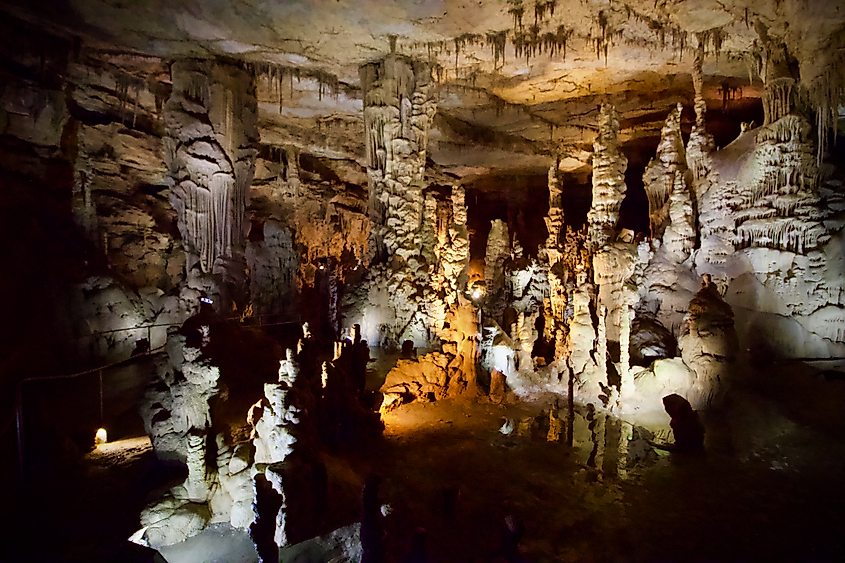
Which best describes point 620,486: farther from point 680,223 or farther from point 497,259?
point 497,259

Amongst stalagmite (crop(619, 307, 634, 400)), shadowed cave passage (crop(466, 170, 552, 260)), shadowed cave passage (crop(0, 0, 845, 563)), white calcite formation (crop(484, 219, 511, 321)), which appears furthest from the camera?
shadowed cave passage (crop(466, 170, 552, 260))

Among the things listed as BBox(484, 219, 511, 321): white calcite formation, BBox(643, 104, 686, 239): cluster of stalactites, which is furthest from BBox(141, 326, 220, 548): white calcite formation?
BBox(643, 104, 686, 239): cluster of stalactites

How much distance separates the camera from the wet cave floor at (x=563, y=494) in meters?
4.82

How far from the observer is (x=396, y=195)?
1174cm

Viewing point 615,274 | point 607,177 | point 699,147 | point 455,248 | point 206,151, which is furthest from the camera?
point 455,248

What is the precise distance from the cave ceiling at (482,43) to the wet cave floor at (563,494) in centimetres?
751

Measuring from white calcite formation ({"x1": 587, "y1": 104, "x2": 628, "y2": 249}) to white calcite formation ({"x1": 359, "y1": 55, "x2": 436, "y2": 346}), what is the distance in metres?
4.96

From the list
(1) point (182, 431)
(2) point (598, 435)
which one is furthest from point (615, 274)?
(1) point (182, 431)

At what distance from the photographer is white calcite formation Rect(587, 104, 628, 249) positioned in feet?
42.4

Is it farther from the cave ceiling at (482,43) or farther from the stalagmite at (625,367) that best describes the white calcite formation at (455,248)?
the stalagmite at (625,367)

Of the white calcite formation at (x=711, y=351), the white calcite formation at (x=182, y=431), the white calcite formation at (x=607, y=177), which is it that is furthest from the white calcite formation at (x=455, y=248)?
the white calcite formation at (x=182, y=431)

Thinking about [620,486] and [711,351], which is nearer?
[620,486]

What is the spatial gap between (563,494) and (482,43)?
876 cm

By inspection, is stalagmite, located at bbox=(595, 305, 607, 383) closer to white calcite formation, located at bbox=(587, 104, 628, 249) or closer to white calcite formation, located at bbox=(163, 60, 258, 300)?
white calcite formation, located at bbox=(587, 104, 628, 249)
